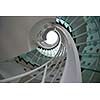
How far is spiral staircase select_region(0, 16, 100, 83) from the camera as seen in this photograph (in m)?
1.47

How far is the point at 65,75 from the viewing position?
1.48 meters

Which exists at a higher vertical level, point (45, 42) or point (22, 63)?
point (45, 42)

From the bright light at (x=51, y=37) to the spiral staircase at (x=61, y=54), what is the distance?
0.07 feet

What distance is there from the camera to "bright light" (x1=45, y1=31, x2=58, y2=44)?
4.90ft

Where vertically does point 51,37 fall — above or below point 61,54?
above

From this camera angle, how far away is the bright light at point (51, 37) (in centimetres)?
149

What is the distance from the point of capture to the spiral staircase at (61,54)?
1468mm

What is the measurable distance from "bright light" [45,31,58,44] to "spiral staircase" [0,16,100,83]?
2 centimetres

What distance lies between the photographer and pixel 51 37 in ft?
4.91

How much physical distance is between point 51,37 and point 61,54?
0.16 meters

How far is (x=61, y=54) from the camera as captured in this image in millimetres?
1492
